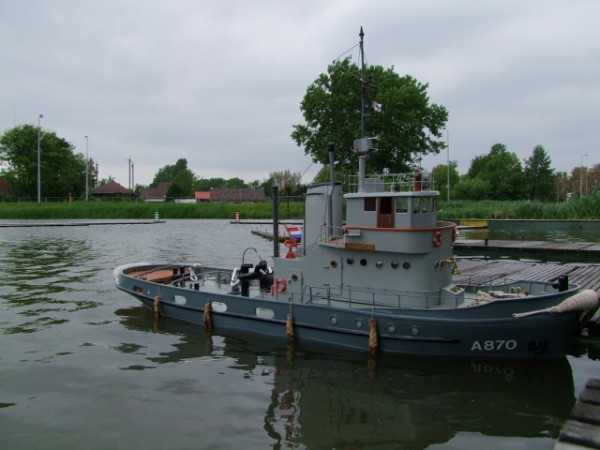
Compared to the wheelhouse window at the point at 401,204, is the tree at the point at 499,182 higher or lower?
higher

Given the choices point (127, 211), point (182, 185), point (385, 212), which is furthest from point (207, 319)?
point (182, 185)

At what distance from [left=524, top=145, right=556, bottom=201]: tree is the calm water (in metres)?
76.4

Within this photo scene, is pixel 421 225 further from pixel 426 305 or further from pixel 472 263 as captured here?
pixel 472 263

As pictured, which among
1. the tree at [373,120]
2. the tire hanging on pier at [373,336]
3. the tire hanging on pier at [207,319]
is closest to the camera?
the tire hanging on pier at [373,336]

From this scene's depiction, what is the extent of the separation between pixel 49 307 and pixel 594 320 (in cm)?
1748

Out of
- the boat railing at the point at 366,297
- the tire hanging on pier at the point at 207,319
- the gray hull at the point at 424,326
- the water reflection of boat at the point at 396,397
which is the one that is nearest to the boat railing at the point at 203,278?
the tire hanging on pier at the point at 207,319

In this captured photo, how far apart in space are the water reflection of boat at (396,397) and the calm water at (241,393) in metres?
0.03

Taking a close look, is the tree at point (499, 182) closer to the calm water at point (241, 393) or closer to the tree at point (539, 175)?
the tree at point (539, 175)

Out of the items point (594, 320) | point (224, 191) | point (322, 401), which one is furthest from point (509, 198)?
point (322, 401)

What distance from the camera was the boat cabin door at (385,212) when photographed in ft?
39.2

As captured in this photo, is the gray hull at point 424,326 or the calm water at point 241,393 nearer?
the calm water at point 241,393

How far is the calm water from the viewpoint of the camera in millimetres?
8227

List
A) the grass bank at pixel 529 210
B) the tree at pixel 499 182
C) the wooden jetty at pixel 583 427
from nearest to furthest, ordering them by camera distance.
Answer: the wooden jetty at pixel 583 427 < the grass bank at pixel 529 210 < the tree at pixel 499 182

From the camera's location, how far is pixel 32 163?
81.9 metres
